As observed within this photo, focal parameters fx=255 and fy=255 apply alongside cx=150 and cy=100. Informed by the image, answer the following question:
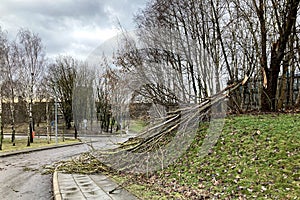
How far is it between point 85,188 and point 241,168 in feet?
11.0

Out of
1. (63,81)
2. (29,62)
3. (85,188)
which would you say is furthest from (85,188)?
(63,81)

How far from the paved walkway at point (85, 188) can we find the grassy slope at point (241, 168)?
0.48 m

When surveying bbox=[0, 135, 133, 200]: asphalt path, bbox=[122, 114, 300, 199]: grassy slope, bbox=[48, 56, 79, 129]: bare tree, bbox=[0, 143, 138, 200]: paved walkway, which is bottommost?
bbox=[0, 135, 133, 200]: asphalt path

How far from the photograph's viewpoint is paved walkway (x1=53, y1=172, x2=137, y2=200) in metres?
4.96

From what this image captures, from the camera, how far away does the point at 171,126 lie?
6445 mm

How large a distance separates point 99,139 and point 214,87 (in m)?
3.89

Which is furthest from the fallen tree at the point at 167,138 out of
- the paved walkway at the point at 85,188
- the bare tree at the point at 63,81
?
the bare tree at the point at 63,81

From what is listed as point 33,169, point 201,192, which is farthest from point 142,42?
point 33,169

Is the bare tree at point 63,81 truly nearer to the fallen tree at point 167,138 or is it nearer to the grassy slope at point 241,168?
the fallen tree at point 167,138

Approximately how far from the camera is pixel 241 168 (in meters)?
4.32

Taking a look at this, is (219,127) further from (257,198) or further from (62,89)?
(62,89)

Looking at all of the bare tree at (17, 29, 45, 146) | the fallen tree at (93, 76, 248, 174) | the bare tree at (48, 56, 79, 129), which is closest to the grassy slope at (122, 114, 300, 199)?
the fallen tree at (93, 76, 248, 174)

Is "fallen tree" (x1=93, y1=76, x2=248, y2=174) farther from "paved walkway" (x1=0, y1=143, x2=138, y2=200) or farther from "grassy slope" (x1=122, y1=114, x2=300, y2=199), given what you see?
"paved walkway" (x1=0, y1=143, x2=138, y2=200)

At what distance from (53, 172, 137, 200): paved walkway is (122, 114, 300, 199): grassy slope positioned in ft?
1.57
